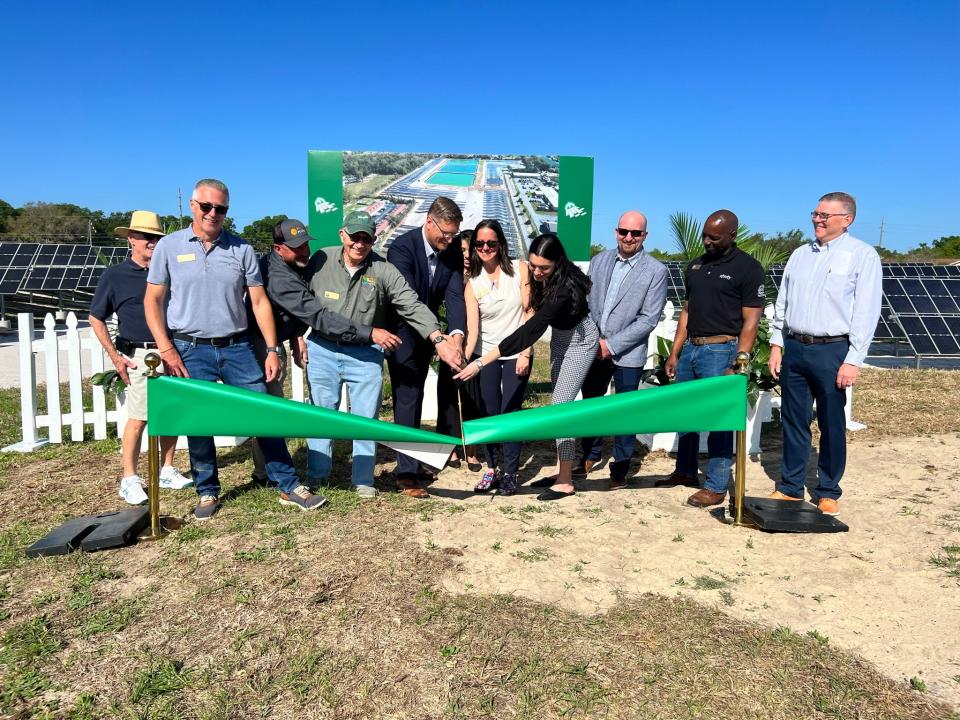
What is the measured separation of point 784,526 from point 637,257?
2.13 m

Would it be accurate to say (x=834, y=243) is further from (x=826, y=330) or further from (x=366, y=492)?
(x=366, y=492)

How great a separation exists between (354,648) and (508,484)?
2257 millimetres

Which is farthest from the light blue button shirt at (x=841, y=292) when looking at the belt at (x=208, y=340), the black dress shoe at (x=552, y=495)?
the belt at (x=208, y=340)

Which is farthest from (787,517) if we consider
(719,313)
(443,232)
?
(443,232)

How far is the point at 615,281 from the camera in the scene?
5.05 metres

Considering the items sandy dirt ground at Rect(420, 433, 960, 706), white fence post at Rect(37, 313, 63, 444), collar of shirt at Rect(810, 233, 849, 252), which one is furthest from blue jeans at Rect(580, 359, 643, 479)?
white fence post at Rect(37, 313, 63, 444)

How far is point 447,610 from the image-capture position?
324 cm

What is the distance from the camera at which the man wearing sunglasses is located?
444cm

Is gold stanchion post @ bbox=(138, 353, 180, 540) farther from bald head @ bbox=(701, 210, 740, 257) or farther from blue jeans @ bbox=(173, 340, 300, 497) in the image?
bald head @ bbox=(701, 210, 740, 257)

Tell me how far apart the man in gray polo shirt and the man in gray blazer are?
2429 mm

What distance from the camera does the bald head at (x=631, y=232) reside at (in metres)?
4.89

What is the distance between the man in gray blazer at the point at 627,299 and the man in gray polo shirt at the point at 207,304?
2429 millimetres

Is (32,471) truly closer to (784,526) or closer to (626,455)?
(626,455)

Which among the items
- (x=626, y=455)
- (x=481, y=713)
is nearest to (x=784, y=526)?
(x=626, y=455)
